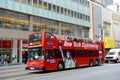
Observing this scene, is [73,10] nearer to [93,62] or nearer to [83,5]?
[83,5]

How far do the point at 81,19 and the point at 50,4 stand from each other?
13.8 metres

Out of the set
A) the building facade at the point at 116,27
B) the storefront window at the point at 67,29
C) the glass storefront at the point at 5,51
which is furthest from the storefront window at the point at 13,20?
the building facade at the point at 116,27

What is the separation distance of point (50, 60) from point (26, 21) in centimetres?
2338

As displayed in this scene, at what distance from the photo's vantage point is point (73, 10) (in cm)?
6178

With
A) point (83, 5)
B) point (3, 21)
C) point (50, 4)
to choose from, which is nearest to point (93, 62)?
point (3, 21)

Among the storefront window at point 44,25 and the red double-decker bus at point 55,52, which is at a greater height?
the storefront window at point 44,25

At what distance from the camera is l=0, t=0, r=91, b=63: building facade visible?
4416 cm

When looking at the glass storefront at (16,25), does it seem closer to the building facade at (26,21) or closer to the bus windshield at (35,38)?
the building facade at (26,21)

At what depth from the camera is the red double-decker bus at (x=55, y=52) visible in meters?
25.4

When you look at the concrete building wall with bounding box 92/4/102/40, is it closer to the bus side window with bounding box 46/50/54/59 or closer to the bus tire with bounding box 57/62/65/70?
the bus tire with bounding box 57/62/65/70

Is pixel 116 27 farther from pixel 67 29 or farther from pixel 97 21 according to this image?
pixel 67 29

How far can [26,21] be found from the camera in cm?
4831

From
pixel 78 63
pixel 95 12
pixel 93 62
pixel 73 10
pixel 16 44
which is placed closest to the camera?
pixel 78 63

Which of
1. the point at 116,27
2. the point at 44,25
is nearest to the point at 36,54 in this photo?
the point at 44,25
